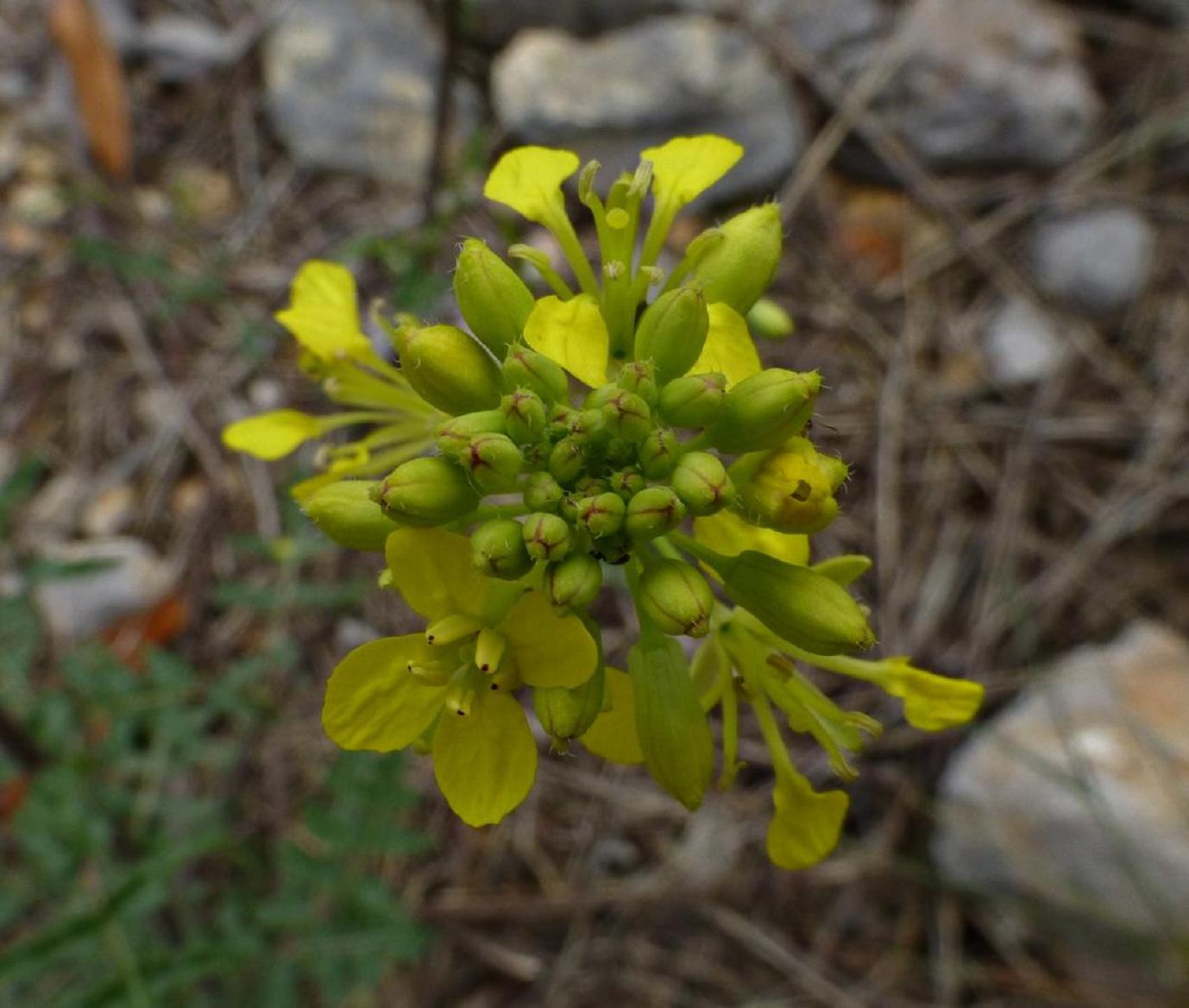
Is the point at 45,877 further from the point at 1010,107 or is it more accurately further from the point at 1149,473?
the point at 1010,107

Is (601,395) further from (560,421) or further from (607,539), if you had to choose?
(607,539)

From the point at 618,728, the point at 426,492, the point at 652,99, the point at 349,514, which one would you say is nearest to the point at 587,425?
the point at 426,492

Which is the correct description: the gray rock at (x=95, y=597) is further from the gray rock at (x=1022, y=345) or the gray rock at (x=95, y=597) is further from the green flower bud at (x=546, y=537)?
the gray rock at (x=1022, y=345)

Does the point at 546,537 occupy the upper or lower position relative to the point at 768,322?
upper

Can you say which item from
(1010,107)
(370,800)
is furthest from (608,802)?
(1010,107)

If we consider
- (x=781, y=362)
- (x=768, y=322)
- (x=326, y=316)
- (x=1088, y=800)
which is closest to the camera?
(x=326, y=316)

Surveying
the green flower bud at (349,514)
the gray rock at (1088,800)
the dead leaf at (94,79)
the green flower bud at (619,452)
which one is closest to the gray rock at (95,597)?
the dead leaf at (94,79)
